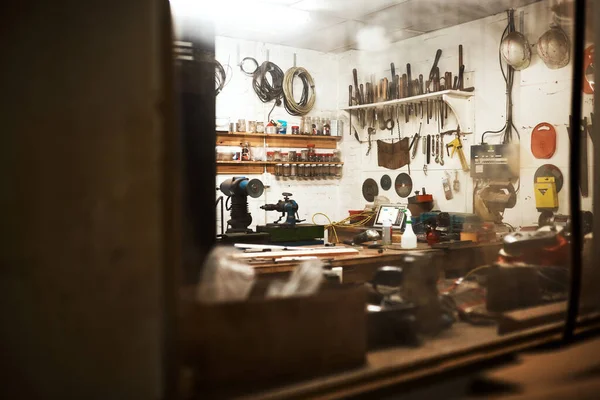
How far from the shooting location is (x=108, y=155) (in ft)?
2.53

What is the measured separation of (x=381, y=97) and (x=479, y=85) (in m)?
1.22

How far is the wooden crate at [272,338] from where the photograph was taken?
872mm

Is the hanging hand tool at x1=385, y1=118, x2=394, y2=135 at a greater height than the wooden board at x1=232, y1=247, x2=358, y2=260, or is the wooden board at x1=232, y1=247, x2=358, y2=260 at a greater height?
the hanging hand tool at x1=385, y1=118, x2=394, y2=135

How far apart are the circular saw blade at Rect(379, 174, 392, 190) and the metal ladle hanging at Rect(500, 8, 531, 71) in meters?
1.94

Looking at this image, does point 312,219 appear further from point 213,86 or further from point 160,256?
point 160,256

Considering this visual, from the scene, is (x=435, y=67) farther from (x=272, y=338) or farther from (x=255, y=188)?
(x=272, y=338)

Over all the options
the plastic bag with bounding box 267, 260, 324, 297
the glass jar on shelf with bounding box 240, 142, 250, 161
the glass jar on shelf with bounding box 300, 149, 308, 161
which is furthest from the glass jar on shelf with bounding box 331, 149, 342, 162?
the plastic bag with bounding box 267, 260, 324, 297

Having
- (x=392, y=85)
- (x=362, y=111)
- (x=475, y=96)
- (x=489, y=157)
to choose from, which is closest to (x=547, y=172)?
(x=489, y=157)

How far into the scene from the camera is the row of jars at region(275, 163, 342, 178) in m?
6.49

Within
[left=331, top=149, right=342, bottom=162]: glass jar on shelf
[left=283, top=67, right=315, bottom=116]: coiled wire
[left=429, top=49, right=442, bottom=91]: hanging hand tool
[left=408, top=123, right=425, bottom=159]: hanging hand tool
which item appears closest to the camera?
[left=429, top=49, right=442, bottom=91]: hanging hand tool

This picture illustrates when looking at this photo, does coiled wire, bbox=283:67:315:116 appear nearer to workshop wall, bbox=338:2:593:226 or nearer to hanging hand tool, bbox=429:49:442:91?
workshop wall, bbox=338:2:593:226

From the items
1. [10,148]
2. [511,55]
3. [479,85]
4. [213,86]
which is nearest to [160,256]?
[10,148]

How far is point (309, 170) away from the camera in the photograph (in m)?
6.68

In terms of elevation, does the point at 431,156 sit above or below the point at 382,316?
above
